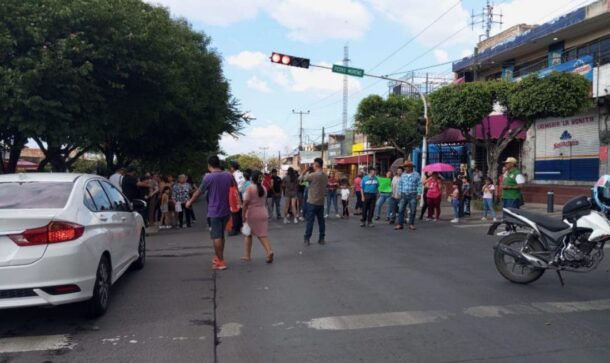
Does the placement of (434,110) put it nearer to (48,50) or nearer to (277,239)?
(277,239)

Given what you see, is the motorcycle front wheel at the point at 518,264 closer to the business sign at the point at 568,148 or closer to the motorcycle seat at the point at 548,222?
the motorcycle seat at the point at 548,222

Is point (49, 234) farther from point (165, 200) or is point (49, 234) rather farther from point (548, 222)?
point (165, 200)

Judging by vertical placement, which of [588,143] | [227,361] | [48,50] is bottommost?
[227,361]

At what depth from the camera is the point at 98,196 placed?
643 centimetres

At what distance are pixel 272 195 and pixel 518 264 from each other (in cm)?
1063

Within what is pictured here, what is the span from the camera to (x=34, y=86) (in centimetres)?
1280

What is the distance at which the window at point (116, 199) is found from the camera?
6996 millimetres

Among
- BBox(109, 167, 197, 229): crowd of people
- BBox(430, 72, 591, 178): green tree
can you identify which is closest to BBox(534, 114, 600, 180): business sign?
BBox(430, 72, 591, 178): green tree

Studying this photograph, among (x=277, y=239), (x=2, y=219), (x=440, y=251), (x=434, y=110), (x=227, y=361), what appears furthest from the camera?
(x=434, y=110)

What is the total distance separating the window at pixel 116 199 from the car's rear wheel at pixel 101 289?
3.94 feet

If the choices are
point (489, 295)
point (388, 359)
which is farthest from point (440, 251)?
point (388, 359)

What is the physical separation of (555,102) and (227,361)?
16.2 metres

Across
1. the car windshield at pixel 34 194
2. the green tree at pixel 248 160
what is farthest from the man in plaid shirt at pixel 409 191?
the green tree at pixel 248 160

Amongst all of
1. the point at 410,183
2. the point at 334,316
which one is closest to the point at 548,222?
the point at 334,316
